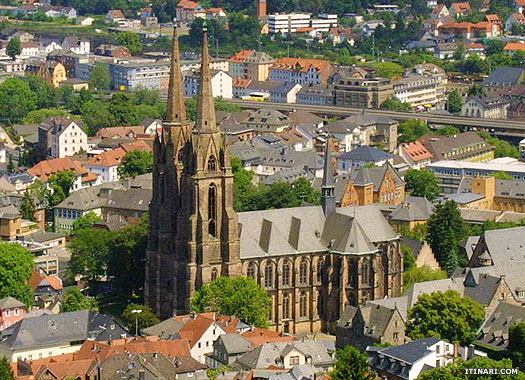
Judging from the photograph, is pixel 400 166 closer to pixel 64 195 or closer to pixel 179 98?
pixel 64 195

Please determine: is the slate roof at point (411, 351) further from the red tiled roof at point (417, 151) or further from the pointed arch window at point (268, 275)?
the red tiled roof at point (417, 151)

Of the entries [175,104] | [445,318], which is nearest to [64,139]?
[175,104]

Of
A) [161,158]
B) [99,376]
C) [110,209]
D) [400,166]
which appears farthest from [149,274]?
[400,166]

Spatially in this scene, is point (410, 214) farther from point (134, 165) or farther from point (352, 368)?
point (352, 368)

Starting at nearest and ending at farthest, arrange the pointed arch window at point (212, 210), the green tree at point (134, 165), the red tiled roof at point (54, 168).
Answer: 1. the pointed arch window at point (212, 210)
2. the green tree at point (134, 165)
3. the red tiled roof at point (54, 168)

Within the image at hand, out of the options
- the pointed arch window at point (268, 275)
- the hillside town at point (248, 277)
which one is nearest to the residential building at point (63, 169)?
the hillside town at point (248, 277)
